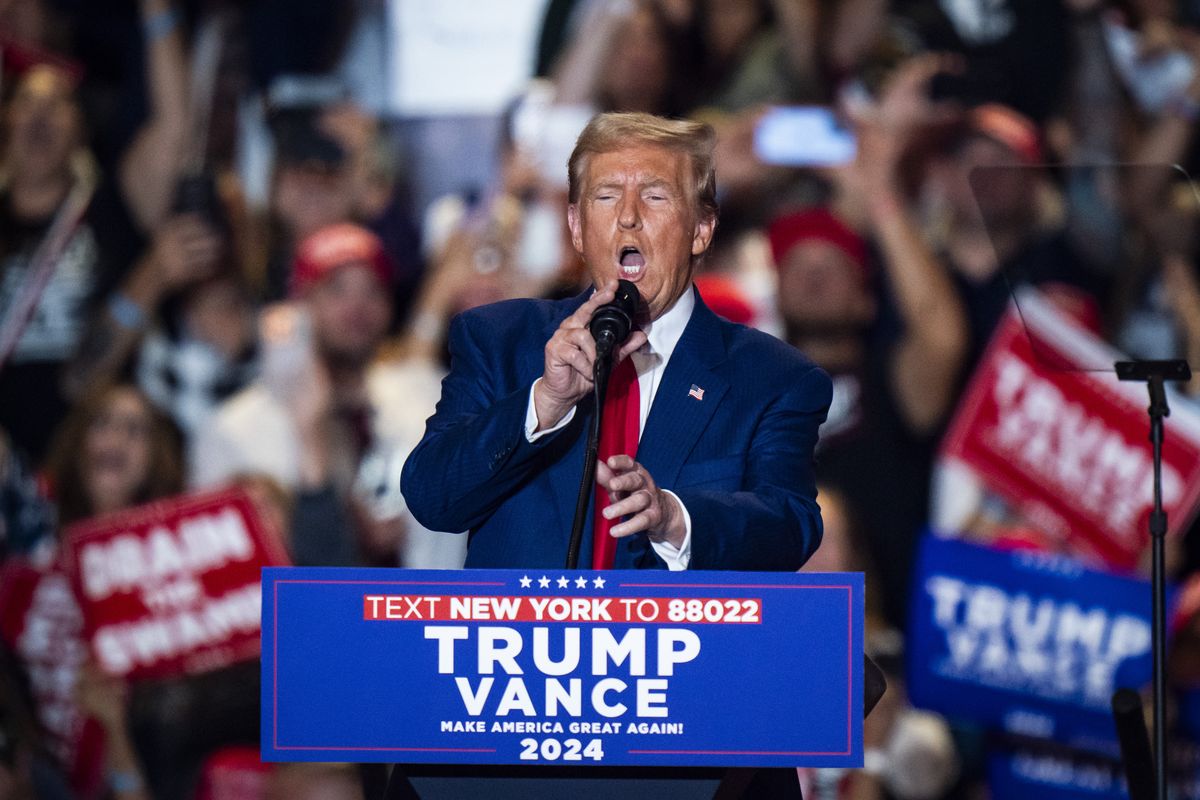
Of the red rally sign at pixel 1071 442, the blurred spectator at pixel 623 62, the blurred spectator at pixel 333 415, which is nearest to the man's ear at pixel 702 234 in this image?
the blurred spectator at pixel 333 415

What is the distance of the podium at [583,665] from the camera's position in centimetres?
204

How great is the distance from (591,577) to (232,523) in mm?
3460

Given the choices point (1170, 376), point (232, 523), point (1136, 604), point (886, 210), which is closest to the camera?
point (1170, 376)

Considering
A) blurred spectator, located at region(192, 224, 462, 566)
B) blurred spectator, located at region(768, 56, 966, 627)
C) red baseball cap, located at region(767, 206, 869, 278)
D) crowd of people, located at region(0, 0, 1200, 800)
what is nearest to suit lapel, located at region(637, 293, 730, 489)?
crowd of people, located at region(0, 0, 1200, 800)

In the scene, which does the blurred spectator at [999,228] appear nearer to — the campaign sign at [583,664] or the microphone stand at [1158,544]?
the microphone stand at [1158,544]

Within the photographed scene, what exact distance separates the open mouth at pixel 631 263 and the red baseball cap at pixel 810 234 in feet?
10.9

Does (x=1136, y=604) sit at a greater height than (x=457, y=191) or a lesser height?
lesser

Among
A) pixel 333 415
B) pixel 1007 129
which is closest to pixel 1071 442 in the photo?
pixel 1007 129

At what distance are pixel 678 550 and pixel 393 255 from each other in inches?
163

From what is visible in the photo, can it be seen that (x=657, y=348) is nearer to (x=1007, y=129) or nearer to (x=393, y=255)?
(x=1007, y=129)

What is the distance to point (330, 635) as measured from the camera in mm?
2072

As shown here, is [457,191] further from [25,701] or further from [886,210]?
[25,701]

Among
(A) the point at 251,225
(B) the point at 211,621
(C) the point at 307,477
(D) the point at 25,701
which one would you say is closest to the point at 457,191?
(A) the point at 251,225

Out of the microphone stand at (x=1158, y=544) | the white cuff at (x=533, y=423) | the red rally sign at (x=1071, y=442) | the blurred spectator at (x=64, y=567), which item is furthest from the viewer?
the blurred spectator at (x=64, y=567)
